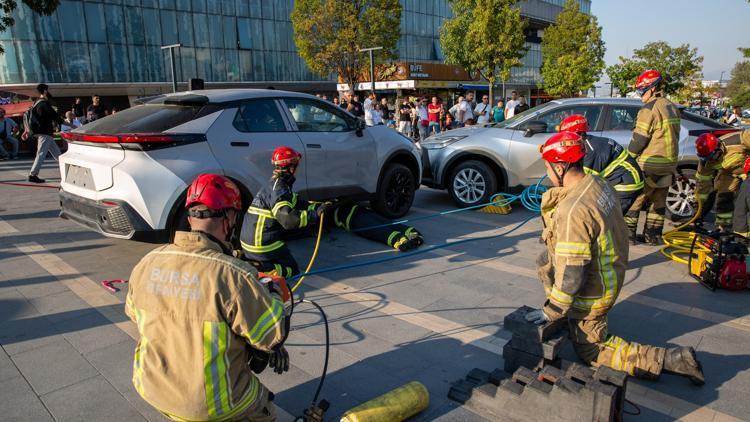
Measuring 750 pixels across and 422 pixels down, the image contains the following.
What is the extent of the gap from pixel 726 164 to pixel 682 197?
4.19 feet

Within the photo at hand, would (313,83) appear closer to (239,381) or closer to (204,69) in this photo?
(204,69)

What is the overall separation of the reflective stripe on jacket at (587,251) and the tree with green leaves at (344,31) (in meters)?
27.7

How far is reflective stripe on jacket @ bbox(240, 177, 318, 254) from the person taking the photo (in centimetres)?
433

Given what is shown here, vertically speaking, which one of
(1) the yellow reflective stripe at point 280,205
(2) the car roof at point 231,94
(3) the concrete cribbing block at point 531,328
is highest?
(2) the car roof at point 231,94

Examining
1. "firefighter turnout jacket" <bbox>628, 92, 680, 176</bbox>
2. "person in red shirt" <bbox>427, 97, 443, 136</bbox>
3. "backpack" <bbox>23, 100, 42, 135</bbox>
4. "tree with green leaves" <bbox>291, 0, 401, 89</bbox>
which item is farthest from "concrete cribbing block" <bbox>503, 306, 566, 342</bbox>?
"tree with green leaves" <bbox>291, 0, 401, 89</bbox>

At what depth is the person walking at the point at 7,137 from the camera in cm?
1477

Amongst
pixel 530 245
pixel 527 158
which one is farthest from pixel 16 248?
pixel 527 158

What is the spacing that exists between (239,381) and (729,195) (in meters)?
6.64

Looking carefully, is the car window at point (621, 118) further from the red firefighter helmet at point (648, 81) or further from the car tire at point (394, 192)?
the car tire at point (394, 192)

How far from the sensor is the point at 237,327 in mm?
2023

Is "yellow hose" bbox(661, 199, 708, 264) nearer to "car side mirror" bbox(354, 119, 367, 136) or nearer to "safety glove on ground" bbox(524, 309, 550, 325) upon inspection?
"safety glove on ground" bbox(524, 309, 550, 325)

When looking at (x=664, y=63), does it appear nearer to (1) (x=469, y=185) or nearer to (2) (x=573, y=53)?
(2) (x=573, y=53)

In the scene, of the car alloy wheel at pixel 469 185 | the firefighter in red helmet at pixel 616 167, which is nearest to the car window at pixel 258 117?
the firefighter in red helmet at pixel 616 167

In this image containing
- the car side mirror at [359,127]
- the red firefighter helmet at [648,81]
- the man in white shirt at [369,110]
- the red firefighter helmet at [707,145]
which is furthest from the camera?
the man in white shirt at [369,110]
